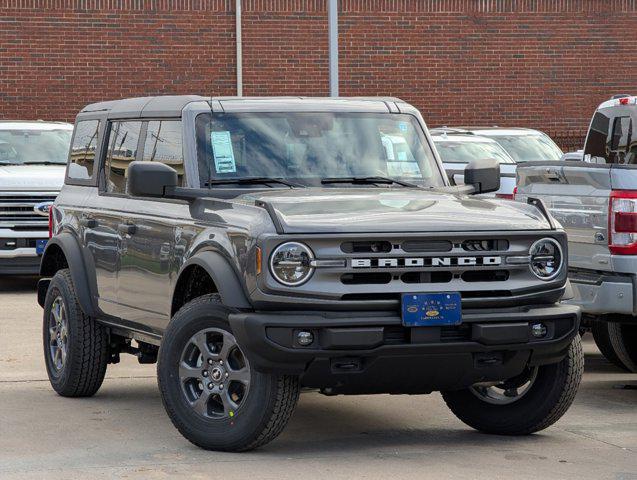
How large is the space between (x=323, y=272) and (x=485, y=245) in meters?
0.86

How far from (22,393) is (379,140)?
9.58ft

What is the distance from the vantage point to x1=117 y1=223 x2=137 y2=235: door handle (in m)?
8.30

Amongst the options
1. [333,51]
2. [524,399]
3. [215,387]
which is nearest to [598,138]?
[524,399]

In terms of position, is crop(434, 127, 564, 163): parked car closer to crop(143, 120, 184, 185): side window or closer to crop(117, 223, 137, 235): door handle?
crop(143, 120, 184, 185): side window

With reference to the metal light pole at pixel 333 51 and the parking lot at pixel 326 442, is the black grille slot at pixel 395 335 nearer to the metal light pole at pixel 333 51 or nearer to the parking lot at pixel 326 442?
the parking lot at pixel 326 442

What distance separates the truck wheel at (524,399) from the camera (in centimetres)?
747

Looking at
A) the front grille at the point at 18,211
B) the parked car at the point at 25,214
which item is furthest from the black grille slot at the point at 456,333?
the front grille at the point at 18,211

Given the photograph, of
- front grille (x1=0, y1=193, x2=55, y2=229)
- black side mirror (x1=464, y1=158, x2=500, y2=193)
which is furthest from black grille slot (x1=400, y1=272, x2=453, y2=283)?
front grille (x1=0, y1=193, x2=55, y2=229)

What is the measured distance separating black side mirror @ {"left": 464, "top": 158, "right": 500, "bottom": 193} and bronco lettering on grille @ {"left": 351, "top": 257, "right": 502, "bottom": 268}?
131 cm

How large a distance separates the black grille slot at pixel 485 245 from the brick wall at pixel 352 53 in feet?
63.4

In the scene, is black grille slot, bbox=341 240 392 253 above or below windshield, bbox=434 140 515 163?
above

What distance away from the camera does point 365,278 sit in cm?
688

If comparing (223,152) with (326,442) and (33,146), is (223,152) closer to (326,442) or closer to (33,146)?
(326,442)

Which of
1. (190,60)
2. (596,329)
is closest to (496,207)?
(596,329)
